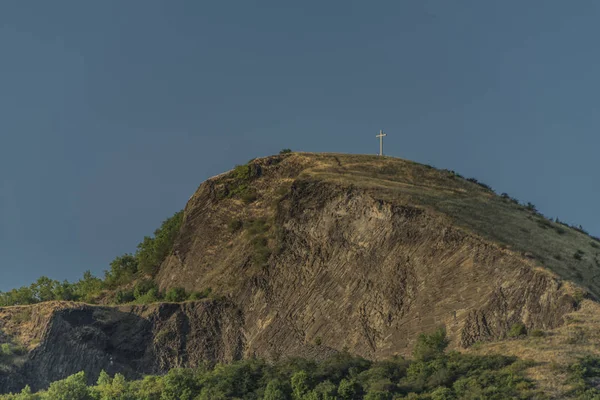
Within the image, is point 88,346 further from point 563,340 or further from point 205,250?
point 563,340

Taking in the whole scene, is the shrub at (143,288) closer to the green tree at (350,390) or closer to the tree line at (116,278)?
the tree line at (116,278)

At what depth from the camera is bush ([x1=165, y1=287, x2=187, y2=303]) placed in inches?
2633

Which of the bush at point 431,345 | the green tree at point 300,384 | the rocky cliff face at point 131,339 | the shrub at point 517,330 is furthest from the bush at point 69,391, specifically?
the shrub at point 517,330

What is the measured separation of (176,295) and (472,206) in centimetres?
2456

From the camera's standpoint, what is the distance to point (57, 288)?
81.1m

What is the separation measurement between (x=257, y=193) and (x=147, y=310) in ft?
43.2

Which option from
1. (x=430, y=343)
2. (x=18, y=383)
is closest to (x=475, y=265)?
(x=430, y=343)

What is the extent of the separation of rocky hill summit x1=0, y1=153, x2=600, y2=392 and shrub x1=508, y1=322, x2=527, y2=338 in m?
0.29

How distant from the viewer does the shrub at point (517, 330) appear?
156 feet

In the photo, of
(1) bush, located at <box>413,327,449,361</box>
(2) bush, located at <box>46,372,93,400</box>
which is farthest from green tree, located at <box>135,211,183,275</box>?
(1) bush, located at <box>413,327,449,361</box>

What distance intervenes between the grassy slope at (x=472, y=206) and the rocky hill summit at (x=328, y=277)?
0.20 metres

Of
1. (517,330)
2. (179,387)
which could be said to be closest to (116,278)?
(179,387)

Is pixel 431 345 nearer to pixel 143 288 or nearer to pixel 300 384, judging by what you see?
pixel 300 384

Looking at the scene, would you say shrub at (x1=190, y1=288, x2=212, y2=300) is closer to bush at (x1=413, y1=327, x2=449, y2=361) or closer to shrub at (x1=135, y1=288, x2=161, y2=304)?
shrub at (x1=135, y1=288, x2=161, y2=304)
